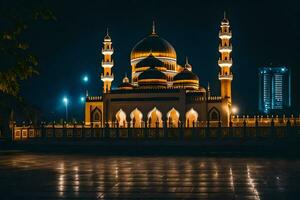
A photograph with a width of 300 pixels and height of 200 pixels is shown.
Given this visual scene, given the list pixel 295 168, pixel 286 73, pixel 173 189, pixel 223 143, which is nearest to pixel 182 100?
pixel 223 143

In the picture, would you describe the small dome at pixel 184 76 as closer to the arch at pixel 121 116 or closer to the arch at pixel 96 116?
the arch at pixel 121 116

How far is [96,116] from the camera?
48500mm

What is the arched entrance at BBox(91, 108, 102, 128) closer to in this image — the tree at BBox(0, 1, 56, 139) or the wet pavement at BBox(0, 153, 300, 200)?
the wet pavement at BBox(0, 153, 300, 200)

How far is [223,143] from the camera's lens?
1366 inches

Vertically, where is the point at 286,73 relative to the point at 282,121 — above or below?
above

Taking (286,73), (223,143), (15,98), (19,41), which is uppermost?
(286,73)

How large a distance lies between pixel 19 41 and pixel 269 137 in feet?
88.6

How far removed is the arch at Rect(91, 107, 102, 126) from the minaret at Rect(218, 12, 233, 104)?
11627mm

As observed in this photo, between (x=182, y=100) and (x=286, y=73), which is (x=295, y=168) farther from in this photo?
(x=286, y=73)

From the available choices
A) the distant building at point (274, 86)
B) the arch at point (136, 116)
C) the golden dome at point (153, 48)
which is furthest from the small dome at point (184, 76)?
the distant building at point (274, 86)

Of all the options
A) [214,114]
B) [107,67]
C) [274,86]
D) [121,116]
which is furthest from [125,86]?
[274,86]

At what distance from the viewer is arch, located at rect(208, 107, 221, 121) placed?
149 ft

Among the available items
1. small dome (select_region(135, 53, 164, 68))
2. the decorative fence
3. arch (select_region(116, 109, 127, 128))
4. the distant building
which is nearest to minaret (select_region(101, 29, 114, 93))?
small dome (select_region(135, 53, 164, 68))

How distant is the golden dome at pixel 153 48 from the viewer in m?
53.3
